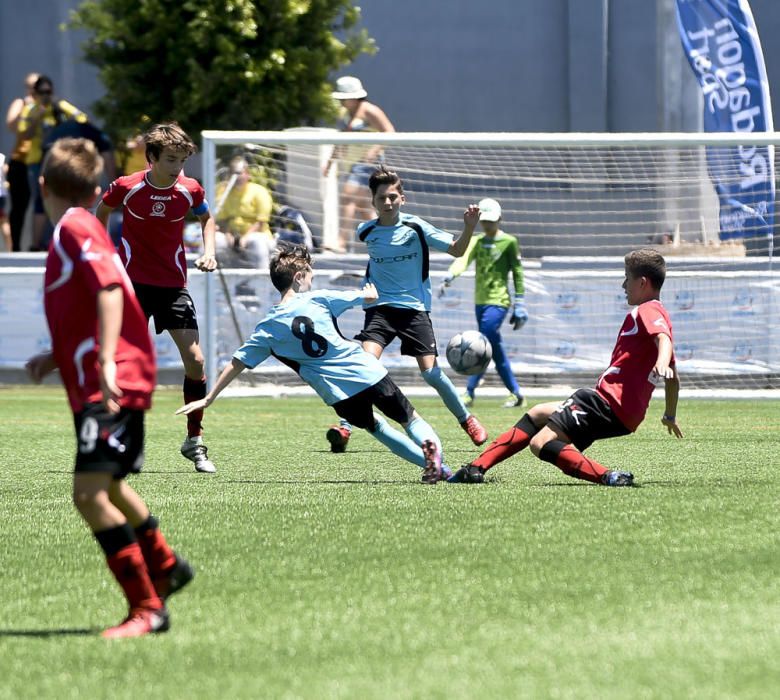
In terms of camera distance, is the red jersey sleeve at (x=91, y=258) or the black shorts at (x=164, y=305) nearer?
the red jersey sleeve at (x=91, y=258)

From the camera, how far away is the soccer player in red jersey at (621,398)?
730 cm

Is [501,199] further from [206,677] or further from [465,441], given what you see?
[206,677]

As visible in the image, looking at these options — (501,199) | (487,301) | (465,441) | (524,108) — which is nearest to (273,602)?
(465,441)

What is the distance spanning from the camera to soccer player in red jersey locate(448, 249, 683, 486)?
730 centimetres

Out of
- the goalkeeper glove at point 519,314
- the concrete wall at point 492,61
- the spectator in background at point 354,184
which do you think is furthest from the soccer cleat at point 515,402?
the concrete wall at point 492,61

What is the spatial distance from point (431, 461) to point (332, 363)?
2.33ft

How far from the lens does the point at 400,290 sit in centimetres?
988

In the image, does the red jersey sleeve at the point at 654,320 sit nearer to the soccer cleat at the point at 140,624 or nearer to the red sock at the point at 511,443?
the red sock at the point at 511,443

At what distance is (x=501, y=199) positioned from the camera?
16.4 m

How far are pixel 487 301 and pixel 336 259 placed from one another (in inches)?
79.5

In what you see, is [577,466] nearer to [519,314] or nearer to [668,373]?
[668,373]

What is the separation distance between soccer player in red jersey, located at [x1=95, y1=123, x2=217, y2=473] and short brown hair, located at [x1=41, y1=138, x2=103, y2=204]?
428 centimetres

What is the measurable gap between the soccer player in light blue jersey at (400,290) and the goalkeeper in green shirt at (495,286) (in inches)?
147

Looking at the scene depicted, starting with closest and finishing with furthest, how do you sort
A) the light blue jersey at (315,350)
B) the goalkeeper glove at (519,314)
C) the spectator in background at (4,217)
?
the light blue jersey at (315,350), the goalkeeper glove at (519,314), the spectator in background at (4,217)
